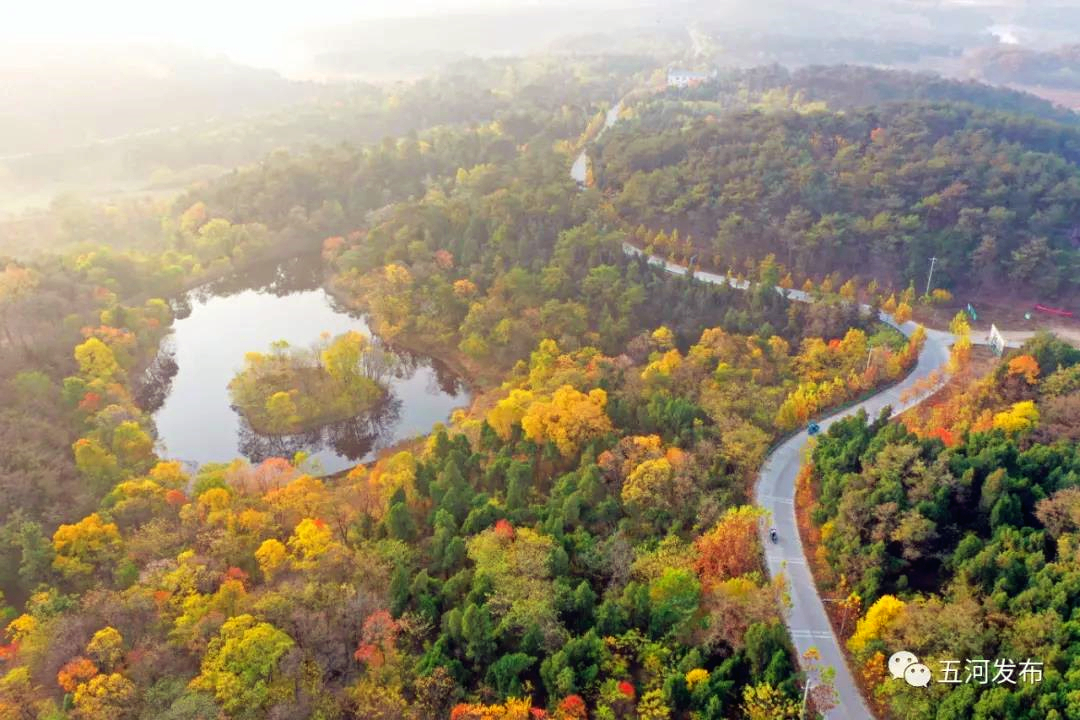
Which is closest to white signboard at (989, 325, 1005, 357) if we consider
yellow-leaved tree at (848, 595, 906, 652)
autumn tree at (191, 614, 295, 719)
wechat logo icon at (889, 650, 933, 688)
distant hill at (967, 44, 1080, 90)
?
yellow-leaved tree at (848, 595, 906, 652)

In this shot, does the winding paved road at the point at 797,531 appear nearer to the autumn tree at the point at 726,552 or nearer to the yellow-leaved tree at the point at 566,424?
the autumn tree at the point at 726,552

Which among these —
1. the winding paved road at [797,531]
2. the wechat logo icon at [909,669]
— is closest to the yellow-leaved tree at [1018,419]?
the winding paved road at [797,531]

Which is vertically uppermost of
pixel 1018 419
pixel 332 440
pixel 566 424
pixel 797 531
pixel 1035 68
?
pixel 1035 68

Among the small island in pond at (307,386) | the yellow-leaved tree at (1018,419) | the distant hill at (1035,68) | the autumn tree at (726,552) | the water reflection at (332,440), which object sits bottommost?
the water reflection at (332,440)

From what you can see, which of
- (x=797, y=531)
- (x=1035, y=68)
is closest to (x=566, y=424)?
(x=797, y=531)

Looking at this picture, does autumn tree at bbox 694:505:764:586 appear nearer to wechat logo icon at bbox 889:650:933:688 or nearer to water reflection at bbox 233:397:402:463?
wechat logo icon at bbox 889:650:933:688

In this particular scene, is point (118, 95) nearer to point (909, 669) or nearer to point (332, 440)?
point (332, 440)

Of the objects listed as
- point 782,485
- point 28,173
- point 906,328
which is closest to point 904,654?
point 782,485
